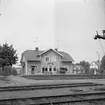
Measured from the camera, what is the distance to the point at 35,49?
51594 mm

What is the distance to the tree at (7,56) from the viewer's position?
Result: 39.2 meters

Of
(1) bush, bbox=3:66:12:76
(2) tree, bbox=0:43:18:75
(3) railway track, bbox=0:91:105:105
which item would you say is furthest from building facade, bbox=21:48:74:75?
(3) railway track, bbox=0:91:105:105

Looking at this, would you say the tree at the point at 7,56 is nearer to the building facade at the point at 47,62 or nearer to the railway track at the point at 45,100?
the building facade at the point at 47,62

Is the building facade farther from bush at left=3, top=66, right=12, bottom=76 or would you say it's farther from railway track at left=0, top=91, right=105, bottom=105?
railway track at left=0, top=91, right=105, bottom=105

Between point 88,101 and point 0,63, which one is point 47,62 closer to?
point 0,63

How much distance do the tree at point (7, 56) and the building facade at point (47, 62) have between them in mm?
4577

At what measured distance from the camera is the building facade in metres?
44.4

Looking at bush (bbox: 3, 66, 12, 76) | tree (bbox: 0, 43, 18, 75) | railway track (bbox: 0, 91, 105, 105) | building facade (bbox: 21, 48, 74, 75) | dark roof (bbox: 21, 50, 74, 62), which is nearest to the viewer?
railway track (bbox: 0, 91, 105, 105)

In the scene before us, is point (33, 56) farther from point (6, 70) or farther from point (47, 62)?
point (6, 70)

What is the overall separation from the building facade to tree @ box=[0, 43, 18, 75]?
458cm

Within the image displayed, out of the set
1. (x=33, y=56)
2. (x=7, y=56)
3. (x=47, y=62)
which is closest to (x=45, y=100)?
(x=7, y=56)

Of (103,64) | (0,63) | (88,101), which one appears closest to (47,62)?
(0,63)

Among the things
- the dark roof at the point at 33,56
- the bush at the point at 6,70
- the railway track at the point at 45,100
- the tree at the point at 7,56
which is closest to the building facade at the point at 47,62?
the dark roof at the point at 33,56

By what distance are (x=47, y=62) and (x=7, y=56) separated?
10.5 m
